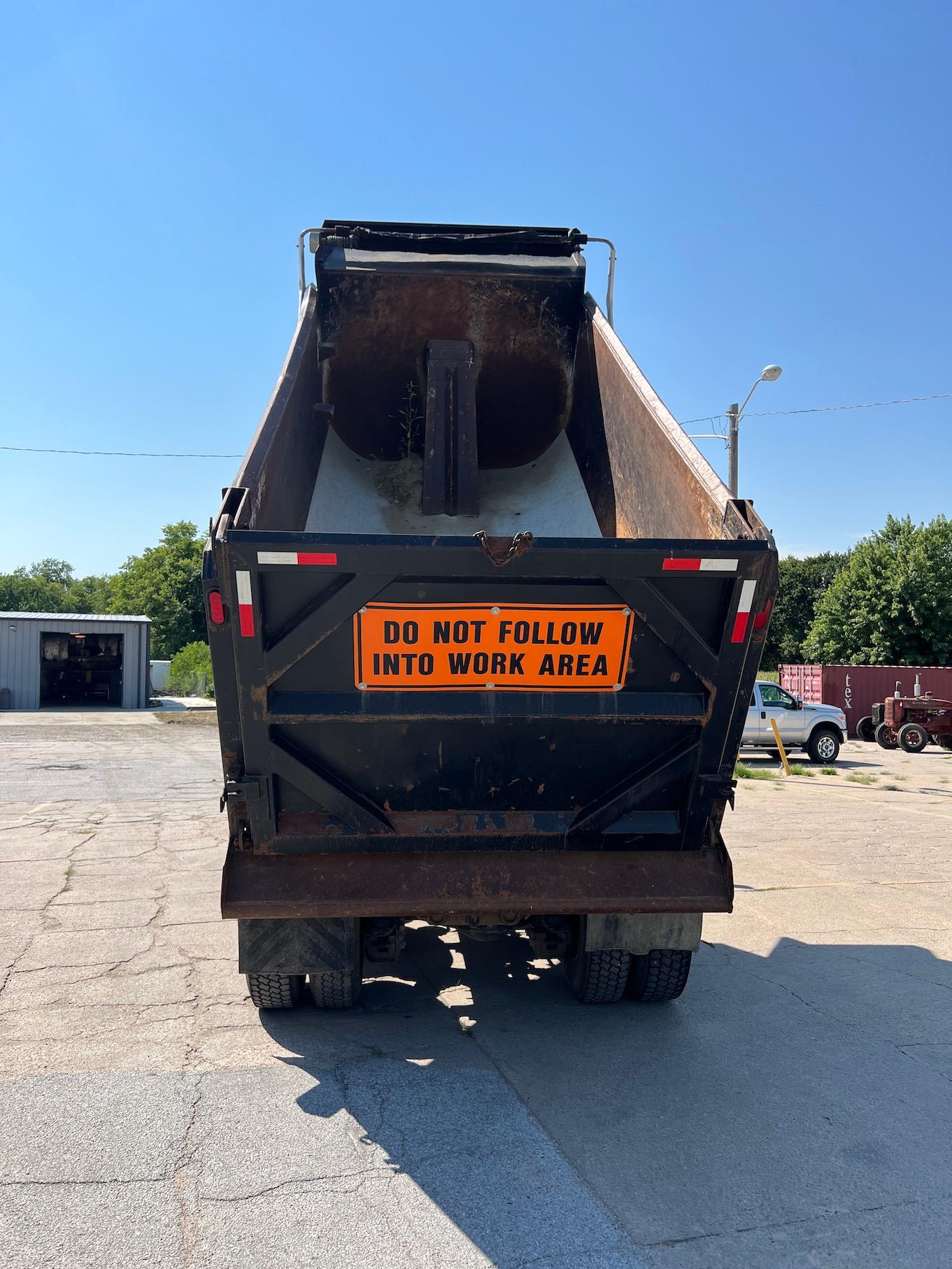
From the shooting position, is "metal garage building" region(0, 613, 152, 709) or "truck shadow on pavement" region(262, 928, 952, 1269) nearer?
"truck shadow on pavement" region(262, 928, 952, 1269)

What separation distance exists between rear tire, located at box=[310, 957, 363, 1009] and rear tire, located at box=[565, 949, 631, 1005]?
3.66 ft

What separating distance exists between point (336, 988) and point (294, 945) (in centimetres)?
49

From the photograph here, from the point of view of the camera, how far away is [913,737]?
923 inches

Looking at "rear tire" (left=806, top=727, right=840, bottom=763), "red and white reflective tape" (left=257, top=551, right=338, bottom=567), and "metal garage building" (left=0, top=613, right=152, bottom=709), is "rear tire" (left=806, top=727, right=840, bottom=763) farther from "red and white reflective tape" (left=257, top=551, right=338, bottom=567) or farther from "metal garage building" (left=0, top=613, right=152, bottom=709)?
"metal garage building" (left=0, top=613, right=152, bottom=709)

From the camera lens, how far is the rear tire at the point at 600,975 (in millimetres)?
4402

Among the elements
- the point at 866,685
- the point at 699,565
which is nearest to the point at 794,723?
the point at 866,685

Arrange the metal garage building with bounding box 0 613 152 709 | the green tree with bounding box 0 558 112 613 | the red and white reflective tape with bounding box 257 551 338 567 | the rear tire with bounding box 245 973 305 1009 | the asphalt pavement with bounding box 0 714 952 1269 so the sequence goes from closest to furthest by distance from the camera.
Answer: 1. the asphalt pavement with bounding box 0 714 952 1269
2. the red and white reflective tape with bounding box 257 551 338 567
3. the rear tire with bounding box 245 973 305 1009
4. the metal garage building with bounding box 0 613 152 709
5. the green tree with bounding box 0 558 112 613

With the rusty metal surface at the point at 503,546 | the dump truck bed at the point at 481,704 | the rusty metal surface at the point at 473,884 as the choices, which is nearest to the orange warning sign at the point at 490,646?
the dump truck bed at the point at 481,704

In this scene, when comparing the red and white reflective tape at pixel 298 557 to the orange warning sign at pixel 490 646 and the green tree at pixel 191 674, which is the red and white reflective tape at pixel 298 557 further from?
the green tree at pixel 191 674

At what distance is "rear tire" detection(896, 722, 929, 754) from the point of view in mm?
23312

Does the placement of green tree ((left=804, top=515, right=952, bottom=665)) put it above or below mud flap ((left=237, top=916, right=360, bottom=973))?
above

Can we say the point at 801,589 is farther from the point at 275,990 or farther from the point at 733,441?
the point at 275,990

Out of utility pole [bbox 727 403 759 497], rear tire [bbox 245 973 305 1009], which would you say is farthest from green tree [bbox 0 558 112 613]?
rear tire [bbox 245 973 305 1009]

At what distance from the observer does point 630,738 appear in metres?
3.68
